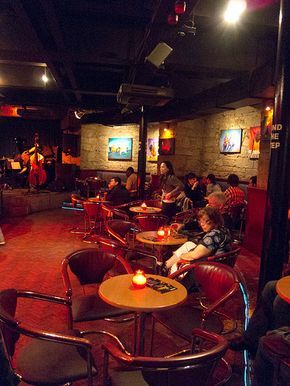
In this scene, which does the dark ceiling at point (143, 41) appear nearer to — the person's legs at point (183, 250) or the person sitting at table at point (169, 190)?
the person sitting at table at point (169, 190)

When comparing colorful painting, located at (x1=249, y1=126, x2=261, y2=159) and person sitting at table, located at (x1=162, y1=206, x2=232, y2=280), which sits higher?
colorful painting, located at (x1=249, y1=126, x2=261, y2=159)

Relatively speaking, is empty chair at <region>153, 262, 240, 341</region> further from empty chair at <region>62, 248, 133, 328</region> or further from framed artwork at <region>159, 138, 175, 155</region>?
framed artwork at <region>159, 138, 175, 155</region>

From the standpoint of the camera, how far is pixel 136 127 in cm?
1428

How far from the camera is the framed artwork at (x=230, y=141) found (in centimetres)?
966

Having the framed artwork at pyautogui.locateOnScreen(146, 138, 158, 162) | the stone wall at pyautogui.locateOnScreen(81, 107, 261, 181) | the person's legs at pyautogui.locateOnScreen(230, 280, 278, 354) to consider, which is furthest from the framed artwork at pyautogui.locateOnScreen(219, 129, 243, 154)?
the person's legs at pyautogui.locateOnScreen(230, 280, 278, 354)

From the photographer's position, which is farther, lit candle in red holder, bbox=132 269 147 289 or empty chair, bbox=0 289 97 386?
lit candle in red holder, bbox=132 269 147 289

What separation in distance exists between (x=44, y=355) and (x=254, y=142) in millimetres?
8089

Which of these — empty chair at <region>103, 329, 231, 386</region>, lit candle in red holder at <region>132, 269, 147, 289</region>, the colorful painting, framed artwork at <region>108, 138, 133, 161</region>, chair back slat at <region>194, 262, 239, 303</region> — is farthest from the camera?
framed artwork at <region>108, 138, 133, 161</region>

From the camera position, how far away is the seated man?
2412 millimetres

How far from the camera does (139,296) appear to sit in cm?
230

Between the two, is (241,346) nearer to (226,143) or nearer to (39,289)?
(39,289)

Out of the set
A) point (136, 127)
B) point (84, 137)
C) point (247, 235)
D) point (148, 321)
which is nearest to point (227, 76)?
point (247, 235)

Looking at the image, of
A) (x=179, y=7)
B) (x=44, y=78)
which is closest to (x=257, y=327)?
(x=179, y=7)

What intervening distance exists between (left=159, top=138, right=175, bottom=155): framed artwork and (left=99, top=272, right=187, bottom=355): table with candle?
29.0 ft
